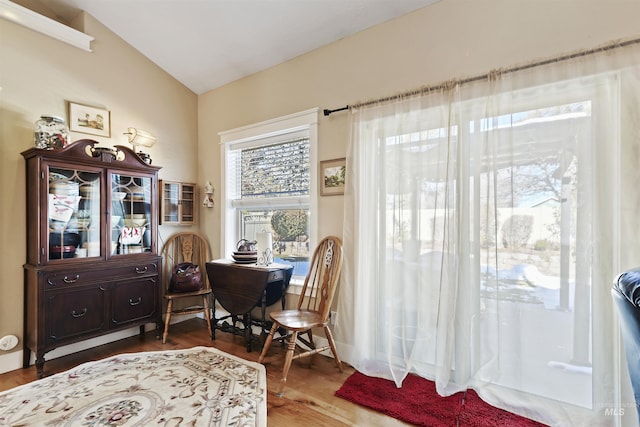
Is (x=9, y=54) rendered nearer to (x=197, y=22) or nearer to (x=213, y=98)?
(x=197, y=22)

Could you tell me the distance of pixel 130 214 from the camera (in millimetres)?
2857

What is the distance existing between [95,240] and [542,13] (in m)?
3.55

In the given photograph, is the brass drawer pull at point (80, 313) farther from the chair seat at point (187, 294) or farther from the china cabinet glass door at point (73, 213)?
the chair seat at point (187, 294)

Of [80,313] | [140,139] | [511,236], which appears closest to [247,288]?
[80,313]

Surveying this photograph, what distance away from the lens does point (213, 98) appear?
3529 mm

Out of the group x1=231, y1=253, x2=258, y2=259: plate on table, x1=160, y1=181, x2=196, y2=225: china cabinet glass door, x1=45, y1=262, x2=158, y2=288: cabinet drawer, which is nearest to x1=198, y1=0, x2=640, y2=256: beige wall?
x1=231, y1=253, x2=258, y2=259: plate on table

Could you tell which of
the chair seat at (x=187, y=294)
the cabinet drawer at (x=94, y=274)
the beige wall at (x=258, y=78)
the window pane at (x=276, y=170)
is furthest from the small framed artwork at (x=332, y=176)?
the cabinet drawer at (x=94, y=274)

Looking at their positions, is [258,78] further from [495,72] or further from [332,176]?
[495,72]

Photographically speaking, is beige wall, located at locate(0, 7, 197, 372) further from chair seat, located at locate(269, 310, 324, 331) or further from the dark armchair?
the dark armchair

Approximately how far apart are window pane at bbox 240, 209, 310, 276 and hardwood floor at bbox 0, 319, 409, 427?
78cm

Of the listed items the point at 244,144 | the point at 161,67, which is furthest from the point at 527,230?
the point at 161,67

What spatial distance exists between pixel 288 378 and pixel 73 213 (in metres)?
2.15

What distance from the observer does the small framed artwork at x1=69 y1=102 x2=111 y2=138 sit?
104 inches

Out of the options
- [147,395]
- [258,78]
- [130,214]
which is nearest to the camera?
[147,395]
